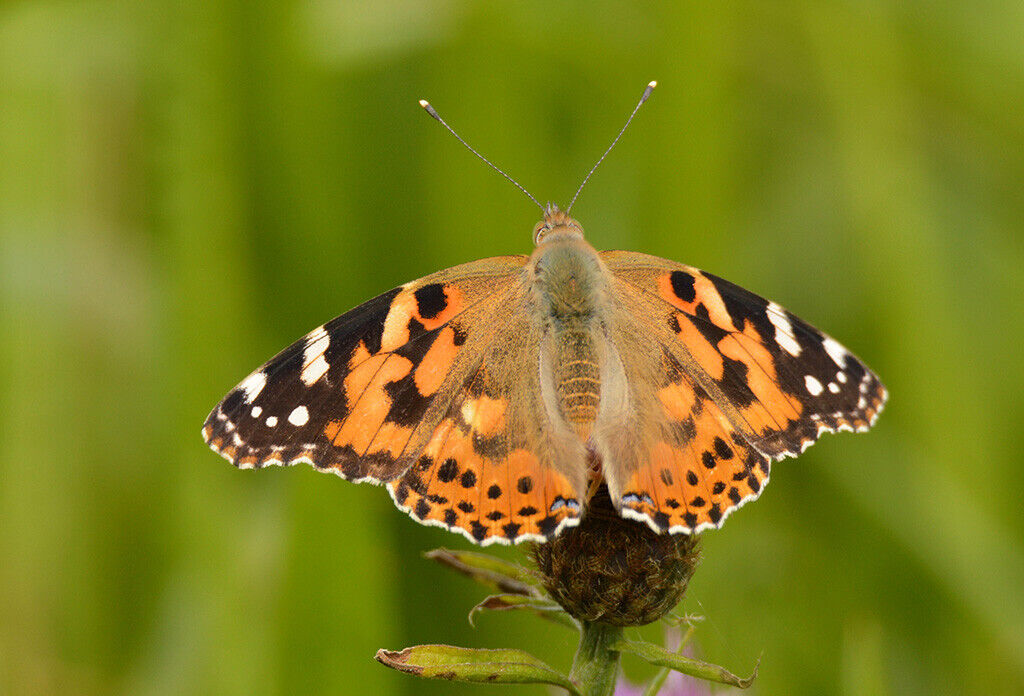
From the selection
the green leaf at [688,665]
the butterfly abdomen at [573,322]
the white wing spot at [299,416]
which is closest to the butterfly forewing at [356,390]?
the white wing spot at [299,416]

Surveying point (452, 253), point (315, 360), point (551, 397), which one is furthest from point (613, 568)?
point (452, 253)

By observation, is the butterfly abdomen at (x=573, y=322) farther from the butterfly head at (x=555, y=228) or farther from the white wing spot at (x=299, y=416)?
the white wing spot at (x=299, y=416)

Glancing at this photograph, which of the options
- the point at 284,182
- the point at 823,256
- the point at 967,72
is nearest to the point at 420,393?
the point at 284,182

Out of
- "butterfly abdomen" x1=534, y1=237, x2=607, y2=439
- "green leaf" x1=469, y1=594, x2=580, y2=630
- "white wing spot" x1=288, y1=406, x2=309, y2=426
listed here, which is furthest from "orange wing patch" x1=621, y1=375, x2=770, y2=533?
"white wing spot" x1=288, y1=406, x2=309, y2=426

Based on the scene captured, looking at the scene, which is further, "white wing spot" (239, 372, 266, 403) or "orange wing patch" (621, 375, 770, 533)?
"white wing spot" (239, 372, 266, 403)

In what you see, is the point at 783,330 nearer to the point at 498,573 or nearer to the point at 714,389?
the point at 714,389

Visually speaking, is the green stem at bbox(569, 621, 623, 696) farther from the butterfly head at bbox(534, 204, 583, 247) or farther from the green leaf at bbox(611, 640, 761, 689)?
the butterfly head at bbox(534, 204, 583, 247)

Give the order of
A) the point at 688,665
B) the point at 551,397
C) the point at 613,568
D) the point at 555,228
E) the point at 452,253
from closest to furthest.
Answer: the point at 688,665 < the point at 613,568 < the point at 551,397 < the point at 555,228 < the point at 452,253

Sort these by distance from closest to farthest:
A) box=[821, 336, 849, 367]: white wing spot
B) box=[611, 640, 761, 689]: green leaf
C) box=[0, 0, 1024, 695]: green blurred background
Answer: box=[611, 640, 761, 689]: green leaf
box=[821, 336, 849, 367]: white wing spot
box=[0, 0, 1024, 695]: green blurred background
